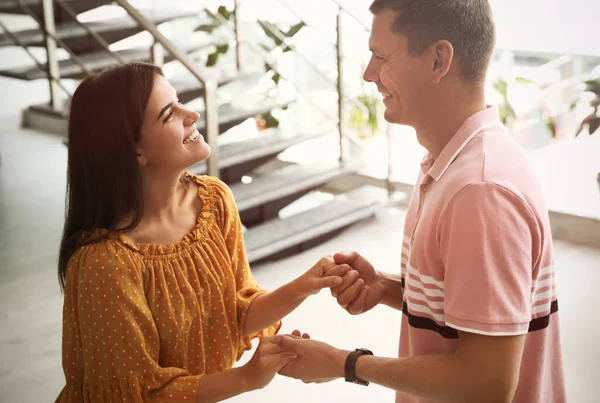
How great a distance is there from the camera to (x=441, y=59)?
4.38 feet

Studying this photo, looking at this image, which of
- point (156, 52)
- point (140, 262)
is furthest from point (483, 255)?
point (156, 52)

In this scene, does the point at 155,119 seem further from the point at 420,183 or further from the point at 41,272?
the point at 41,272

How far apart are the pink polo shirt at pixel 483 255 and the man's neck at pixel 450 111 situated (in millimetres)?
24

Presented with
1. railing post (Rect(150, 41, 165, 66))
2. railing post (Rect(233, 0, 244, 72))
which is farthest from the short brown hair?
railing post (Rect(233, 0, 244, 72))

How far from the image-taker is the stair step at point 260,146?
402 centimetres

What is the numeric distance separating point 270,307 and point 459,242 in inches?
22.9

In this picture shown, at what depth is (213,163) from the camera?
351 cm

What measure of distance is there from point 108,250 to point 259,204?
274 centimetres

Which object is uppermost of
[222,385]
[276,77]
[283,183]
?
[222,385]

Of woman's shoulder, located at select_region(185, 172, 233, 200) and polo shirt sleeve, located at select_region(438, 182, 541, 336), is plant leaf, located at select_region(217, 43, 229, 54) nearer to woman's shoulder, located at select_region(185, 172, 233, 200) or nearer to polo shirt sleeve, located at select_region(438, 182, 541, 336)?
woman's shoulder, located at select_region(185, 172, 233, 200)

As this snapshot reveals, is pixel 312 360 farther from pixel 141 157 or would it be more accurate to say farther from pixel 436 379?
pixel 141 157

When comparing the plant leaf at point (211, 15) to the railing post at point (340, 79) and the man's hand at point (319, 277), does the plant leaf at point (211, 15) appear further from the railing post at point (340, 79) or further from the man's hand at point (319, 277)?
the man's hand at point (319, 277)

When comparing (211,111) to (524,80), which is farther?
(524,80)

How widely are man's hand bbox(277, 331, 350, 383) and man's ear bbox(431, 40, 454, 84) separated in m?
0.54
